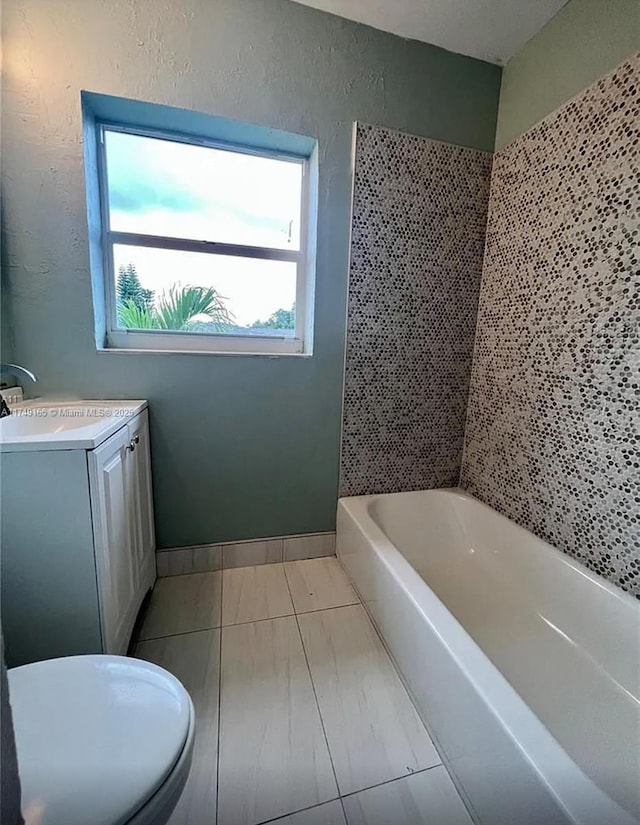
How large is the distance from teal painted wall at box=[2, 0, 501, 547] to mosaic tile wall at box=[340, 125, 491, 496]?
0.10m

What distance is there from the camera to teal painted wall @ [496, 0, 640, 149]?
122 centimetres

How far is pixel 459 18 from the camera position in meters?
1.49

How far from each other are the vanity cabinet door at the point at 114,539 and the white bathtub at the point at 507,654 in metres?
0.95

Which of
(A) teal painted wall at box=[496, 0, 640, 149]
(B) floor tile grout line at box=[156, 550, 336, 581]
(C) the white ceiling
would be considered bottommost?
(B) floor tile grout line at box=[156, 550, 336, 581]

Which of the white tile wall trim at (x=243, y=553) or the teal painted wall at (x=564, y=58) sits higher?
the teal painted wall at (x=564, y=58)

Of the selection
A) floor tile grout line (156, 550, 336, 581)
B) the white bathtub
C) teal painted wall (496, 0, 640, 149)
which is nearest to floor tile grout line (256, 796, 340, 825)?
the white bathtub

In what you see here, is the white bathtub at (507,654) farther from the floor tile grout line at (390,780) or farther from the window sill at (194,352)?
the window sill at (194,352)

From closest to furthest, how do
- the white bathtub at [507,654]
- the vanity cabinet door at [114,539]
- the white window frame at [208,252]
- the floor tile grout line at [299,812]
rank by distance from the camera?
the white bathtub at [507,654] < the floor tile grout line at [299,812] < the vanity cabinet door at [114,539] < the white window frame at [208,252]

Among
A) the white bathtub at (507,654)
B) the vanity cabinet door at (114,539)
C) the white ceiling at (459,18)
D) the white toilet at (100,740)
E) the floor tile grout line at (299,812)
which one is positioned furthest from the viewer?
the white ceiling at (459,18)

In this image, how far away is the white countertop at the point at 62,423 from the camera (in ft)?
3.02

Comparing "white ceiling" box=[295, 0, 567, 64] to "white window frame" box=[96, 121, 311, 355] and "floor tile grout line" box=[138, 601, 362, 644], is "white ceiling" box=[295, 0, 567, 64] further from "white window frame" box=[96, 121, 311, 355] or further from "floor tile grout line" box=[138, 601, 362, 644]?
"floor tile grout line" box=[138, 601, 362, 644]

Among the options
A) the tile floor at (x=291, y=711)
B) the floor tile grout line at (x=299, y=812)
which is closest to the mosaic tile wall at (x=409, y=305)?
the tile floor at (x=291, y=711)

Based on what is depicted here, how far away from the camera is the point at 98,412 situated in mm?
1319

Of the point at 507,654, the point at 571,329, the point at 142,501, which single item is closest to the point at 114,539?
the point at 142,501
